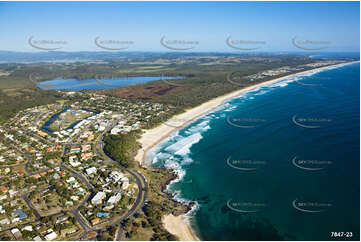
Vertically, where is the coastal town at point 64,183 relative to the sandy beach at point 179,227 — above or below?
above

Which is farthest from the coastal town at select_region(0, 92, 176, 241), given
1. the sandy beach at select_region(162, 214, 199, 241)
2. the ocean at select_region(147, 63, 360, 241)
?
the ocean at select_region(147, 63, 360, 241)

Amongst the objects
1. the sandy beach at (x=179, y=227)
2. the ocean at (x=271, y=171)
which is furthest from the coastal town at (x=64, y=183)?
the ocean at (x=271, y=171)

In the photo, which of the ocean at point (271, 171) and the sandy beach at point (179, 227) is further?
the ocean at point (271, 171)

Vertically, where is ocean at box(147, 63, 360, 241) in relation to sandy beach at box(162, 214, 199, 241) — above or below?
above

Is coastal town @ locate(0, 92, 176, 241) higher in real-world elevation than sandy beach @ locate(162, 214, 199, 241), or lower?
higher

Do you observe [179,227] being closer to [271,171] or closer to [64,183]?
[271,171]

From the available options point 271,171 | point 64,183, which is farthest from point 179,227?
point 64,183

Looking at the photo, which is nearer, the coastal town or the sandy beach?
the sandy beach

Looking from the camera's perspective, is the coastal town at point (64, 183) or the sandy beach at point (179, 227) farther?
the coastal town at point (64, 183)

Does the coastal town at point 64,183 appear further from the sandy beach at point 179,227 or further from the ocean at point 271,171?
the ocean at point 271,171

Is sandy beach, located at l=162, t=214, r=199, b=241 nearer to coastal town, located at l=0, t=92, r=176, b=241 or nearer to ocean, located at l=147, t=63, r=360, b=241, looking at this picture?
ocean, located at l=147, t=63, r=360, b=241
